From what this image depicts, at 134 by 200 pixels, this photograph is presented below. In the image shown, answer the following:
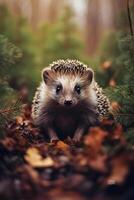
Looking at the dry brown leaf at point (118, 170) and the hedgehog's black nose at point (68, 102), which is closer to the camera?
the dry brown leaf at point (118, 170)

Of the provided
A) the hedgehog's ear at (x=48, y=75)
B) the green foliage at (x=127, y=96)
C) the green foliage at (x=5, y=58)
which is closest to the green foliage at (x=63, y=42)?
the hedgehog's ear at (x=48, y=75)

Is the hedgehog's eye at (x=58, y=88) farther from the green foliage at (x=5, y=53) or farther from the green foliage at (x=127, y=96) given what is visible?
the green foliage at (x=127, y=96)

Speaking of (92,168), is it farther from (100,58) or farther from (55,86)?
(100,58)

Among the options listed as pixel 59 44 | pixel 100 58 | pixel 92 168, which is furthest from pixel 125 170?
pixel 59 44

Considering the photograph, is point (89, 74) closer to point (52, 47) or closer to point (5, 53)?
point (5, 53)

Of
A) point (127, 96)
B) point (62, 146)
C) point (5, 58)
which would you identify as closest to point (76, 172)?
point (62, 146)

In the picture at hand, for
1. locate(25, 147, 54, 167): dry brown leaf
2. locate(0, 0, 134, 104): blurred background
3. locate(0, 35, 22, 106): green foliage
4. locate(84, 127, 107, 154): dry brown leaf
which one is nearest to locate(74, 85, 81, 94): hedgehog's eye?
locate(0, 35, 22, 106): green foliage

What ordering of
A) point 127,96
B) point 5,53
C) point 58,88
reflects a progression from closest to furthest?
point 127,96 < point 5,53 < point 58,88
